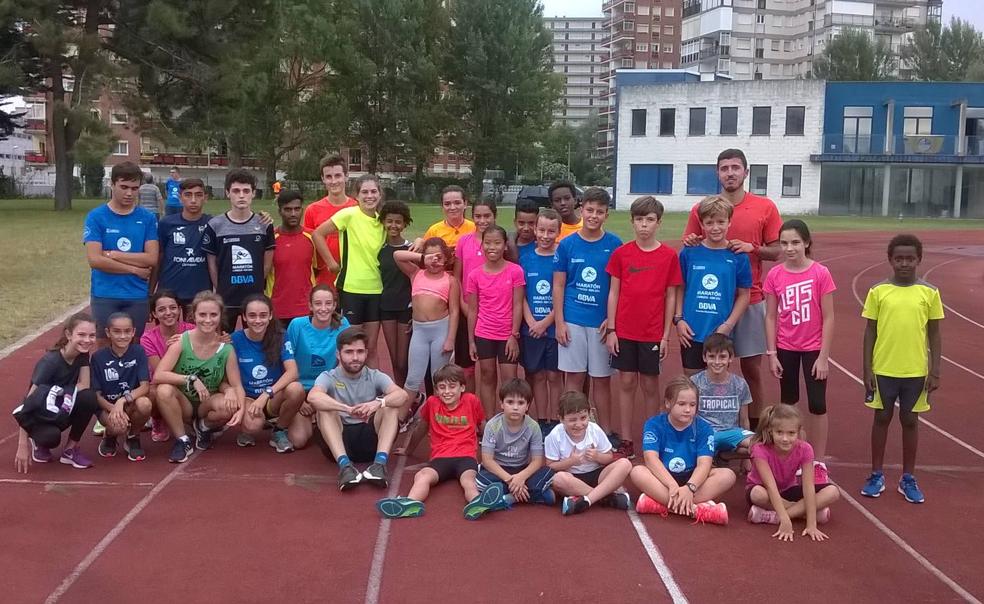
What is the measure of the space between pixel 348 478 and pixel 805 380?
2.75m

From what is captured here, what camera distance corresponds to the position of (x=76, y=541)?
4.23 m

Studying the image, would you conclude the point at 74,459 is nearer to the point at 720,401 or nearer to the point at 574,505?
the point at 574,505

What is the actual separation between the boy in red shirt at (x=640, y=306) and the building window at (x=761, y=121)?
3951 cm

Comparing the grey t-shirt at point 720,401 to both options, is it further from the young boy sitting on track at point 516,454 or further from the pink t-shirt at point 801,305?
the young boy sitting on track at point 516,454

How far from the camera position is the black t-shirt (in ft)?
20.8

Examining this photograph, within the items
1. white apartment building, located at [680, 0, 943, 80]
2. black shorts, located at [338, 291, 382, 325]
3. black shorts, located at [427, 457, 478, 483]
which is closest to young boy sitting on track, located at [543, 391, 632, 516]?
black shorts, located at [427, 457, 478, 483]

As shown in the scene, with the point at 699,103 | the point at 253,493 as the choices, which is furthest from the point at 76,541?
the point at 699,103

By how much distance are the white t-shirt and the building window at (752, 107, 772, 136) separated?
40470 millimetres

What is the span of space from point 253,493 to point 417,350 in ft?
5.04

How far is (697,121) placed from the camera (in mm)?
43469

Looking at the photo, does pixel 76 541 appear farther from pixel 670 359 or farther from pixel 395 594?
pixel 670 359

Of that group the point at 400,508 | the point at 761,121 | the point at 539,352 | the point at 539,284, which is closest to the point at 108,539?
the point at 400,508

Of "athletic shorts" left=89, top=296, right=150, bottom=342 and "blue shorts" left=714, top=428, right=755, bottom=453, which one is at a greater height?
"athletic shorts" left=89, top=296, right=150, bottom=342

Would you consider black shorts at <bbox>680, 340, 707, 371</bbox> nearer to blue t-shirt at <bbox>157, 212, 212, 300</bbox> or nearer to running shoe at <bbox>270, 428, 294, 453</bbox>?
running shoe at <bbox>270, 428, 294, 453</bbox>
